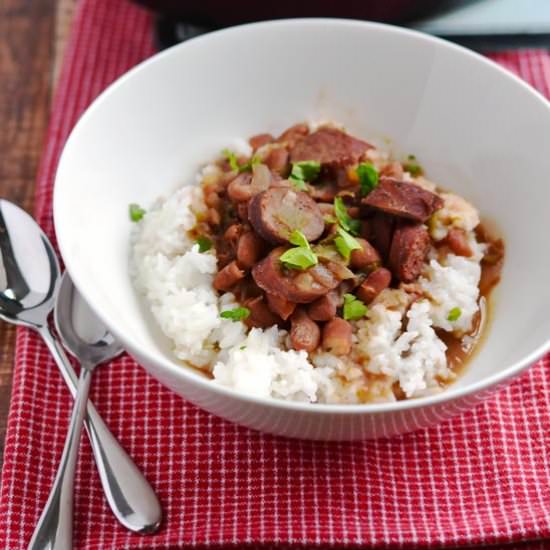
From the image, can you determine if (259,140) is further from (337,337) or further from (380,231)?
(337,337)

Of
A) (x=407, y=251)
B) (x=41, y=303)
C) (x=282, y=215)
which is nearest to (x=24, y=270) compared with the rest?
(x=41, y=303)

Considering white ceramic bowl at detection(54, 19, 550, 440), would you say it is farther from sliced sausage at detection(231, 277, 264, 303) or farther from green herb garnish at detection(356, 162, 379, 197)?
green herb garnish at detection(356, 162, 379, 197)

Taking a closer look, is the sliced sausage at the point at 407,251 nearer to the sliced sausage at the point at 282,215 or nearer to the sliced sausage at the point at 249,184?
the sliced sausage at the point at 282,215

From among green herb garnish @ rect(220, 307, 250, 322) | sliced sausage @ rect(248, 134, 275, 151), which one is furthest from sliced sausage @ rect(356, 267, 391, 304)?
sliced sausage @ rect(248, 134, 275, 151)

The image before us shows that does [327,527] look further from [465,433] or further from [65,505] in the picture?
[65,505]

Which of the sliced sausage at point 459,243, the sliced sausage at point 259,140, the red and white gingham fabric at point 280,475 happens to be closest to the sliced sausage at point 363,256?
the sliced sausage at point 459,243

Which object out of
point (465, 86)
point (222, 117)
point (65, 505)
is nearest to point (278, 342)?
point (65, 505)
